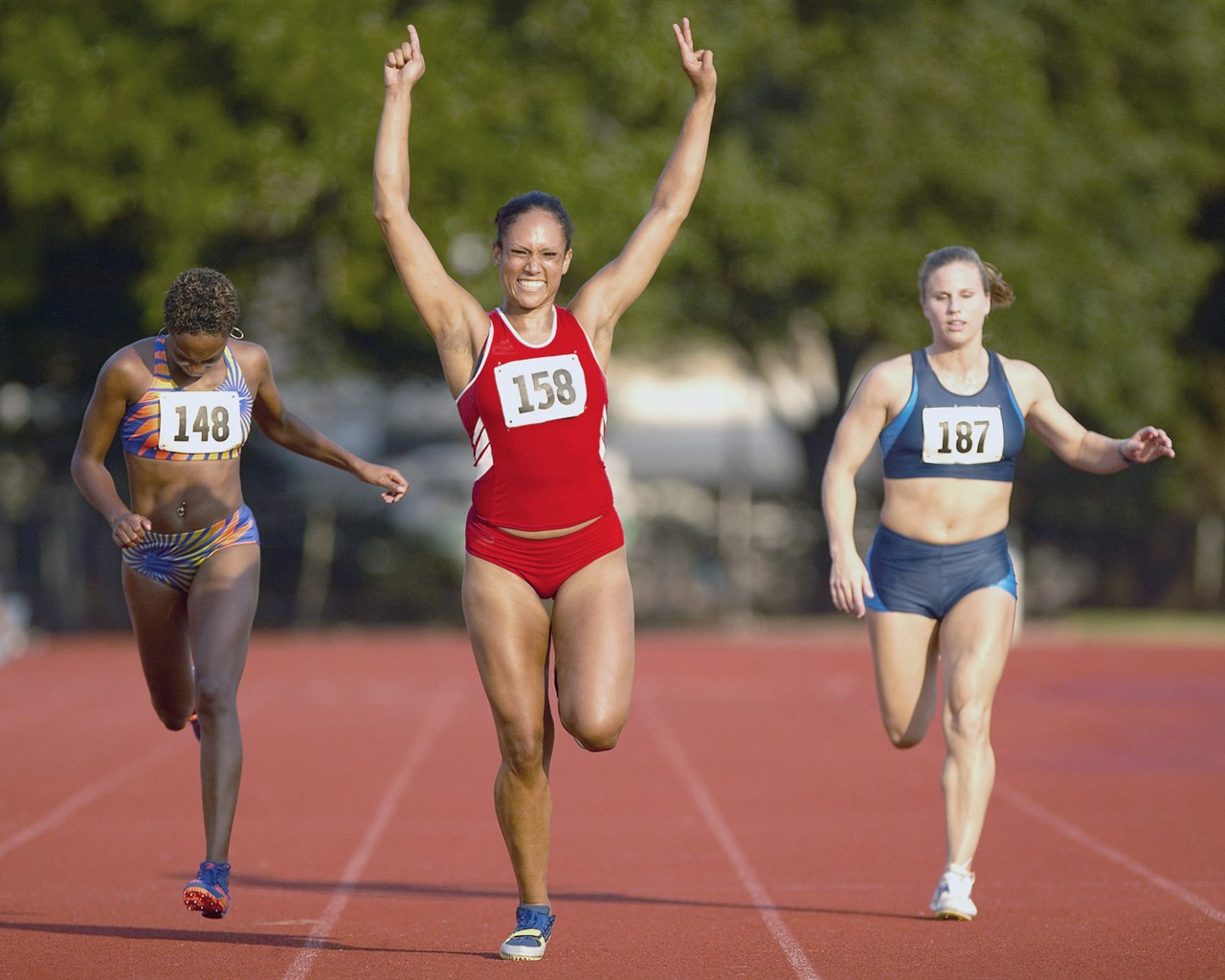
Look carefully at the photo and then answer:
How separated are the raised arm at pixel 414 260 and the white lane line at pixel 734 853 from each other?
6.78 feet

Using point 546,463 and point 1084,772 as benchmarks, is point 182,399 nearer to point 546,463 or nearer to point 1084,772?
point 546,463

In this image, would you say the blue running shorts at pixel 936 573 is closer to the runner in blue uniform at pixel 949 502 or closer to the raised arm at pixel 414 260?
the runner in blue uniform at pixel 949 502

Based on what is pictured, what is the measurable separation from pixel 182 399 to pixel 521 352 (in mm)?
1416

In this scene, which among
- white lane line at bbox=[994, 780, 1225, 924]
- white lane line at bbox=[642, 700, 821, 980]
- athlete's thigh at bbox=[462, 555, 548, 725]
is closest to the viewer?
athlete's thigh at bbox=[462, 555, 548, 725]

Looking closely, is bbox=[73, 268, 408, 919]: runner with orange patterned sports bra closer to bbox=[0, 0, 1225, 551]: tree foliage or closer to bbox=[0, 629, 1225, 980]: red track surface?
bbox=[0, 629, 1225, 980]: red track surface

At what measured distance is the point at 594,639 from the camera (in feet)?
19.3

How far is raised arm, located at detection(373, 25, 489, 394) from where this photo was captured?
5840mm

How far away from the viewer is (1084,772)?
39.8ft

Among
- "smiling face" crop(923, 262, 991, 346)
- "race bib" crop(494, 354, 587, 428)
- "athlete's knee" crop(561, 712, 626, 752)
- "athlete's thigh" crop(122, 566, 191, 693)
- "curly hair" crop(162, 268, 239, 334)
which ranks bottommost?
"athlete's knee" crop(561, 712, 626, 752)

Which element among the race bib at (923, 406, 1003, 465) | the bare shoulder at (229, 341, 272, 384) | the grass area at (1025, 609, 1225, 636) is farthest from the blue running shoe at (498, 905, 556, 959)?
the grass area at (1025, 609, 1225, 636)

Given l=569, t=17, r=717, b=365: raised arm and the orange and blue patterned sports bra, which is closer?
l=569, t=17, r=717, b=365: raised arm

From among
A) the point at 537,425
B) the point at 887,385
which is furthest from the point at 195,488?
the point at 887,385

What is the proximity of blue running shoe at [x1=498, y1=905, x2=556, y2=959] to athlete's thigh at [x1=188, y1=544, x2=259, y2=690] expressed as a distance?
1285 millimetres

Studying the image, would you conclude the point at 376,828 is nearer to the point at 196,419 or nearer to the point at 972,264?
the point at 196,419
